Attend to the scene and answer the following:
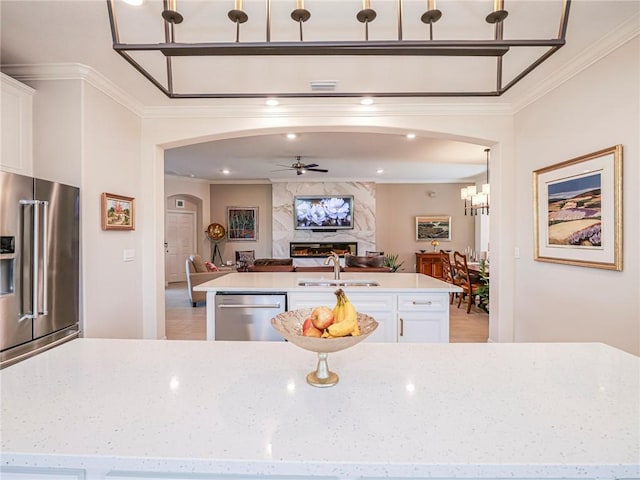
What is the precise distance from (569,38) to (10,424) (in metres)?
3.46

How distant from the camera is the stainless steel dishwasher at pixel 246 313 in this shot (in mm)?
2863

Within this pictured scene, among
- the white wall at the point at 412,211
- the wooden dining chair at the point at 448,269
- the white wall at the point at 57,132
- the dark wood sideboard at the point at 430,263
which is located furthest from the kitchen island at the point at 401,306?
the white wall at the point at 412,211

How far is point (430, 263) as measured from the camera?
335 inches

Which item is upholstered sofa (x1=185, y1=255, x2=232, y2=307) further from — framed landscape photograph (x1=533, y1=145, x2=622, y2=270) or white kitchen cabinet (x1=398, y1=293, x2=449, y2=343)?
framed landscape photograph (x1=533, y1=145, x2=622, y2=270)

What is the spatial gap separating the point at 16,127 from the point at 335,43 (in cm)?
281

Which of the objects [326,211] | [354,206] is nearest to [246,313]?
[326,211]

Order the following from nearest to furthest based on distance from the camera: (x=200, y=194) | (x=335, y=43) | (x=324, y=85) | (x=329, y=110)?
(x=335, y=43) < (x=324, y=85) < (x=329, y=110) < (x=200, y=194)

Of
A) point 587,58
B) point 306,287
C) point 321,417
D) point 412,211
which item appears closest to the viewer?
point 321,417

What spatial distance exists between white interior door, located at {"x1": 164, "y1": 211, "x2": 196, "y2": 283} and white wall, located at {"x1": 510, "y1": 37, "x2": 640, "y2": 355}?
7876mm

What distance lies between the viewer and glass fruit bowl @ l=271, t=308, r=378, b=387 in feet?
2.97

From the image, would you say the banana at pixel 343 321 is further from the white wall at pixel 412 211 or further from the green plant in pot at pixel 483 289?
the white wall at pixel 412 211

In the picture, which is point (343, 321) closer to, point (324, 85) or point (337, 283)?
point (337, 283)

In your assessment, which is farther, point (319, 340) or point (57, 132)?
point (57, 132)

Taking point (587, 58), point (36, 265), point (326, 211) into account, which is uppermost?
point (587, 58)
